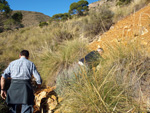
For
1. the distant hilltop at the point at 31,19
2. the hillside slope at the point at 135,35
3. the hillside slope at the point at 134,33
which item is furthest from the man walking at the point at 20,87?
the distant hilltop at the point at 31,19

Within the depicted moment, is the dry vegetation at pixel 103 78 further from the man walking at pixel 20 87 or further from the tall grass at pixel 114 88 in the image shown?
the man walking at pixel 20 87

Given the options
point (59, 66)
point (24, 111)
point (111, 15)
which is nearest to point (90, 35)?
point (111, 15)

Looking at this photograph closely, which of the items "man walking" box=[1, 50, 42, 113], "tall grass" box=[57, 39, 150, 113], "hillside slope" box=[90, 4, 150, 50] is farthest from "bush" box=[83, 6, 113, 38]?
"man walking" box=[1, 50, 42, 113]

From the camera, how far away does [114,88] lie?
1.59 metres

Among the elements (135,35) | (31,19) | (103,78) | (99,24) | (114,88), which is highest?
(31,19)

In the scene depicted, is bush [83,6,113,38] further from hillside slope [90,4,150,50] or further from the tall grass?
the tall grass

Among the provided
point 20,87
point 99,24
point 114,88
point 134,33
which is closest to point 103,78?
point 114,88

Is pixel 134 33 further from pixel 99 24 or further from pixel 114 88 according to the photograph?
pixel 99 24

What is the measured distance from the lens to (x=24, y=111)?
2166mm

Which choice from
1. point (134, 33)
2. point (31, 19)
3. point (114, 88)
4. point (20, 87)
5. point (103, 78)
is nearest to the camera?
point (114, 88)

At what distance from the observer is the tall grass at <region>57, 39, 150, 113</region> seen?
138 centimetres

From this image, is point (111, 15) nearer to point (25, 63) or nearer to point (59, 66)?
point (59, 66)

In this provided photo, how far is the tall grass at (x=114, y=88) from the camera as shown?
1.38 meters

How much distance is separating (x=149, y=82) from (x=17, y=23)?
24366 millimetres
